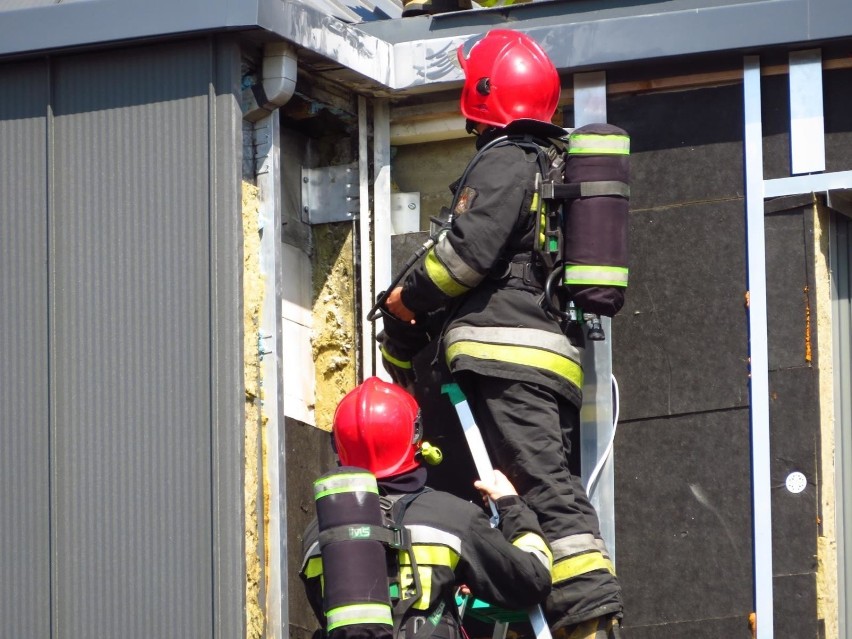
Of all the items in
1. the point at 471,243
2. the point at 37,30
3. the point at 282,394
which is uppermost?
the point at 37,30

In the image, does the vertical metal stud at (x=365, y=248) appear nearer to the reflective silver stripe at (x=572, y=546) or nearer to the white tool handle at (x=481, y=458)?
the white tool handle at (x=481, y=458)

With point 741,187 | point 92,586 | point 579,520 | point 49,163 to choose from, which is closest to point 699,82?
point 741,187

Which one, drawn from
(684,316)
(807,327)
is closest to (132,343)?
(684,316)

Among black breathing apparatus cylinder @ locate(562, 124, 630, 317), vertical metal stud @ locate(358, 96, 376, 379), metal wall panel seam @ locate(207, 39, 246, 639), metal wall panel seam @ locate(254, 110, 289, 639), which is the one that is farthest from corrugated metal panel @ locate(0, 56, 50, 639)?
black breathing apparatus cylinder @ locate(562, 124, 630, 317)

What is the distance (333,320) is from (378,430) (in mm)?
1487

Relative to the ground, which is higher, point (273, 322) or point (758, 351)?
point (273, 322)

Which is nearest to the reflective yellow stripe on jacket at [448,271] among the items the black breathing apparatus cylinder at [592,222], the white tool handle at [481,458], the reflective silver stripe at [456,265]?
the reflective silver stripe at [456,265]

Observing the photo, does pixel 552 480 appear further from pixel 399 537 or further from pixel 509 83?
pixel 509 83

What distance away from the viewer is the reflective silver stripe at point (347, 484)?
20.8 feet

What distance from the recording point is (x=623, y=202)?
707cm

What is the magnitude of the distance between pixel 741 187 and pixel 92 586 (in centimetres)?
329

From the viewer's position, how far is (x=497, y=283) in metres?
7.18

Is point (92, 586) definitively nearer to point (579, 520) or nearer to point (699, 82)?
point (579, 520)

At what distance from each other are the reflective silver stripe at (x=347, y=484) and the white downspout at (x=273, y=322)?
1060 mm
